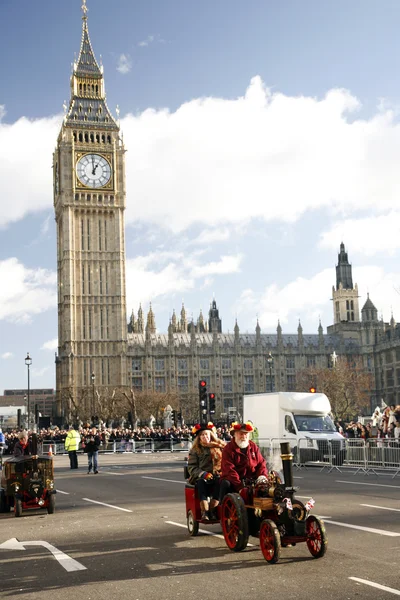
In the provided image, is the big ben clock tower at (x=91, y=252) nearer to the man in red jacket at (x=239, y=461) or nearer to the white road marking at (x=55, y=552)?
the white road marking at (x=55, y=552)

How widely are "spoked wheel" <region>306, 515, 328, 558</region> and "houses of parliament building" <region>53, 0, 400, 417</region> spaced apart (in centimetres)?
8578

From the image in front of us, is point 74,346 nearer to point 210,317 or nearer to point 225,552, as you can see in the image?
point 210,317

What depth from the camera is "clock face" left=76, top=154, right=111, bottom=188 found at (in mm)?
98562

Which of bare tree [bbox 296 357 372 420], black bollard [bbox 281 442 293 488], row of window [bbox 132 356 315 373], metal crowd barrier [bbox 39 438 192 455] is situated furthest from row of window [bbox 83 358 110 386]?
black bollard [bbox 281 442 293 488]

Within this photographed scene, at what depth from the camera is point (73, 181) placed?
97.8m

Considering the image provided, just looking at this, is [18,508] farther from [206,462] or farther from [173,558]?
[173,558]

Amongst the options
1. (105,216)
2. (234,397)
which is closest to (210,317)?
(234,397)

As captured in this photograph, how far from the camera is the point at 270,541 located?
820 centimetres

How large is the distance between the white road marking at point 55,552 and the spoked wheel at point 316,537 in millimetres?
2473

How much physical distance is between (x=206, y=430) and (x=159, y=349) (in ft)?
311

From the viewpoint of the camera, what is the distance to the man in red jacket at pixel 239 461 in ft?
30.8

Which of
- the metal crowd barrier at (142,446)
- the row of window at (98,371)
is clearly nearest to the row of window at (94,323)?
the row of window at (98,371)

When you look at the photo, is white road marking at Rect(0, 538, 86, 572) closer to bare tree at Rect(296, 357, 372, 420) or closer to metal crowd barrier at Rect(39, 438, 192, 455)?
metal crowd barrier at Rect(39, 438, 192, 455)

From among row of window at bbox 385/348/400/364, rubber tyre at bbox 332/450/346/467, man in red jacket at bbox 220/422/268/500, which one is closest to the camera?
man in red jacket at bbox 220/422/268/500
